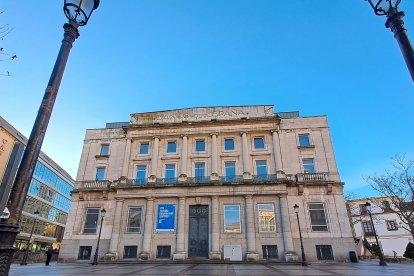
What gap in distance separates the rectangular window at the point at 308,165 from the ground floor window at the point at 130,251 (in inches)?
765

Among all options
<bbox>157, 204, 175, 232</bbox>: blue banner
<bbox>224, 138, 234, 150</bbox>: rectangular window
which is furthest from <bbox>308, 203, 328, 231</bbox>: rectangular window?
<bbox>157, 204, 175, 232</bbox>: blue banner

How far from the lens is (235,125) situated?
3014 cm

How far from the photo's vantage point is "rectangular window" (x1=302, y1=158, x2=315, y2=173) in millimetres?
27644

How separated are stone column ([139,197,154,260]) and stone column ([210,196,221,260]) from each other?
6186 millimetres

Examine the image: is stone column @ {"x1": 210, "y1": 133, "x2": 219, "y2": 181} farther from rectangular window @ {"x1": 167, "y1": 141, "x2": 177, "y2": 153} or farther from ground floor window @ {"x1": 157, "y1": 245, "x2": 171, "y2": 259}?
ground floor window @ {"x1": 157, "y1": 245, "x2": 171, "y2": 259}

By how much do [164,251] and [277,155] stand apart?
1532cm

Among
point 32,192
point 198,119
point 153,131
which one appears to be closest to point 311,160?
point 198,119

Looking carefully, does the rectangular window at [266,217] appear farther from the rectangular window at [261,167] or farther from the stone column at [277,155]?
the rectangular window at [261,167]

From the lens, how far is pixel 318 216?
25281 millimetres

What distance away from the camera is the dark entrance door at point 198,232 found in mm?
24953

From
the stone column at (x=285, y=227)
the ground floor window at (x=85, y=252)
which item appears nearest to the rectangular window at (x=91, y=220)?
the ground floor window at (x=85, y=252)

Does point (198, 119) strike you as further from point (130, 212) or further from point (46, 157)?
point (46, 157)

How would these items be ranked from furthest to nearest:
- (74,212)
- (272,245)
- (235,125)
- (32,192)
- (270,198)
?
(32,192)
(235,125)
(74,212)
(270,198)
(272,245)

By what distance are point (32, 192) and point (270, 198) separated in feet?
153
